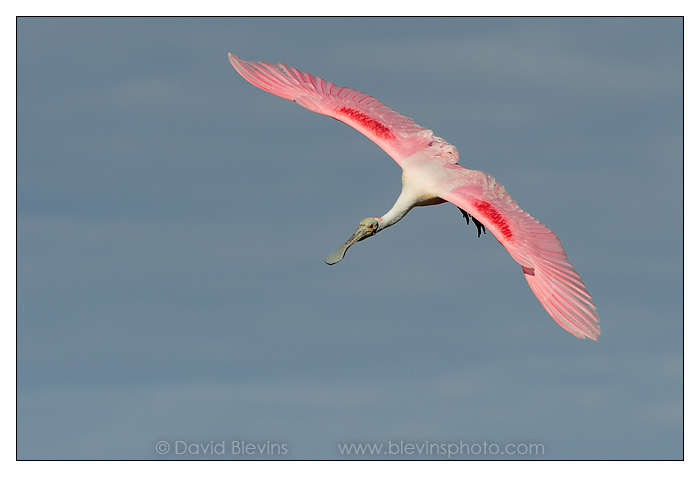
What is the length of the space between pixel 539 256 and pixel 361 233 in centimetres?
400

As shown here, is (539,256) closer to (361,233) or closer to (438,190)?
(438,190)

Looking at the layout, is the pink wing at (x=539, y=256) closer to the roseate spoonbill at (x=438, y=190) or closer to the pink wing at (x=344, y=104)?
the roseate spoonbill at (x=438, y=190)

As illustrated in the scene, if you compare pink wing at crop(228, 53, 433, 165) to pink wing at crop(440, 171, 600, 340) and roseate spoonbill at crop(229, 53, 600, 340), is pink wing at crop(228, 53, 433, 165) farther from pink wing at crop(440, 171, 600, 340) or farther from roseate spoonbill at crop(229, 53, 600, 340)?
pink wing at crop(440, 171, 600, 340)

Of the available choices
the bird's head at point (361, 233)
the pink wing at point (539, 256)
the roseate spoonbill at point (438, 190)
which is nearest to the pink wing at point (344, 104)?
the roseate spoonbill at point (438, 190)

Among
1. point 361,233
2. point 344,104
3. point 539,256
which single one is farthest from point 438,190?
point 344,104

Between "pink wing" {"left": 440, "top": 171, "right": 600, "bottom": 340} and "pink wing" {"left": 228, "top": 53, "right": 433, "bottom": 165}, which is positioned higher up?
"pink wing" {"left": 228, "top": 53, "right": 433, "bottom": 165}

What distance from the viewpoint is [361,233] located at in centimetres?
2548

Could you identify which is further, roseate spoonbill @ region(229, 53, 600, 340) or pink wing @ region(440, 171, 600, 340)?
roseate spoonbill @ region(229, 53, 600, 340)

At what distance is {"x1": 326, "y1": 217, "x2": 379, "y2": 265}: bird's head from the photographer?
82.8ft

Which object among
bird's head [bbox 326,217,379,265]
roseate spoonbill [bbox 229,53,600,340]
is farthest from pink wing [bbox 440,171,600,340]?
bird's head [bbox 326,217,379,265]

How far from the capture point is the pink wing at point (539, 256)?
2236cm

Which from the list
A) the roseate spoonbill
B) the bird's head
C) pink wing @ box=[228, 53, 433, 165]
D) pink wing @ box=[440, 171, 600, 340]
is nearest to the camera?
pink wing @ box=[440, 171, 600, 340]
